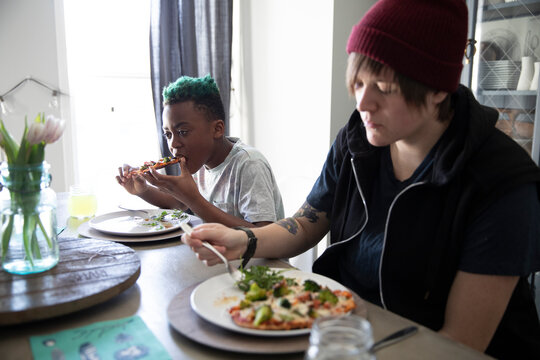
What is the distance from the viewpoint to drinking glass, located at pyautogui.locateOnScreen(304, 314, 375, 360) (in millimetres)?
564

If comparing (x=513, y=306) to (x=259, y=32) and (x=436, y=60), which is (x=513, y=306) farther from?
(x=259, y=32)

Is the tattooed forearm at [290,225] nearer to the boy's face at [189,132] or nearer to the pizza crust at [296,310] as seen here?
the pizza crust at [296,310]

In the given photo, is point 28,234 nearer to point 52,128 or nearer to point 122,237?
point 52,128

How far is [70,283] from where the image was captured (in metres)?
0.97

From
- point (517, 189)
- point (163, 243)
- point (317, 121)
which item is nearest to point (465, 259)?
point (517, 189)

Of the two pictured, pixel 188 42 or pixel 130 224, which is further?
pixel 188 42

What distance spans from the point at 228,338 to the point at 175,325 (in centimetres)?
10

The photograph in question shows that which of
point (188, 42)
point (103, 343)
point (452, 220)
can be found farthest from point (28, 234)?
point (188, 42)

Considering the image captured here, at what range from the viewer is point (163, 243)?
138 centimetres

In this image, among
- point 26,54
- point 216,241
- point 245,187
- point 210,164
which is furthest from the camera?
point 26,54

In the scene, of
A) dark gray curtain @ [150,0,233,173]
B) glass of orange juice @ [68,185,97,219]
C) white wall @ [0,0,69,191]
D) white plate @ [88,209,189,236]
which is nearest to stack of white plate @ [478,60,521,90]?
dark gray curtain @ [150,0,233,173]

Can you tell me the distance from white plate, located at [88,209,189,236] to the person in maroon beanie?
1.17 ft

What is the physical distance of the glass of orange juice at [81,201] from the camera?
1709mm

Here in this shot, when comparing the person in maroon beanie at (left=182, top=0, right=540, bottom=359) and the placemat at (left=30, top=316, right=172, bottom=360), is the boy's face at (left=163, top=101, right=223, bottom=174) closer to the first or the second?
the person in maroon beanie at (left=182, top=0, right=540, bottom=359)
